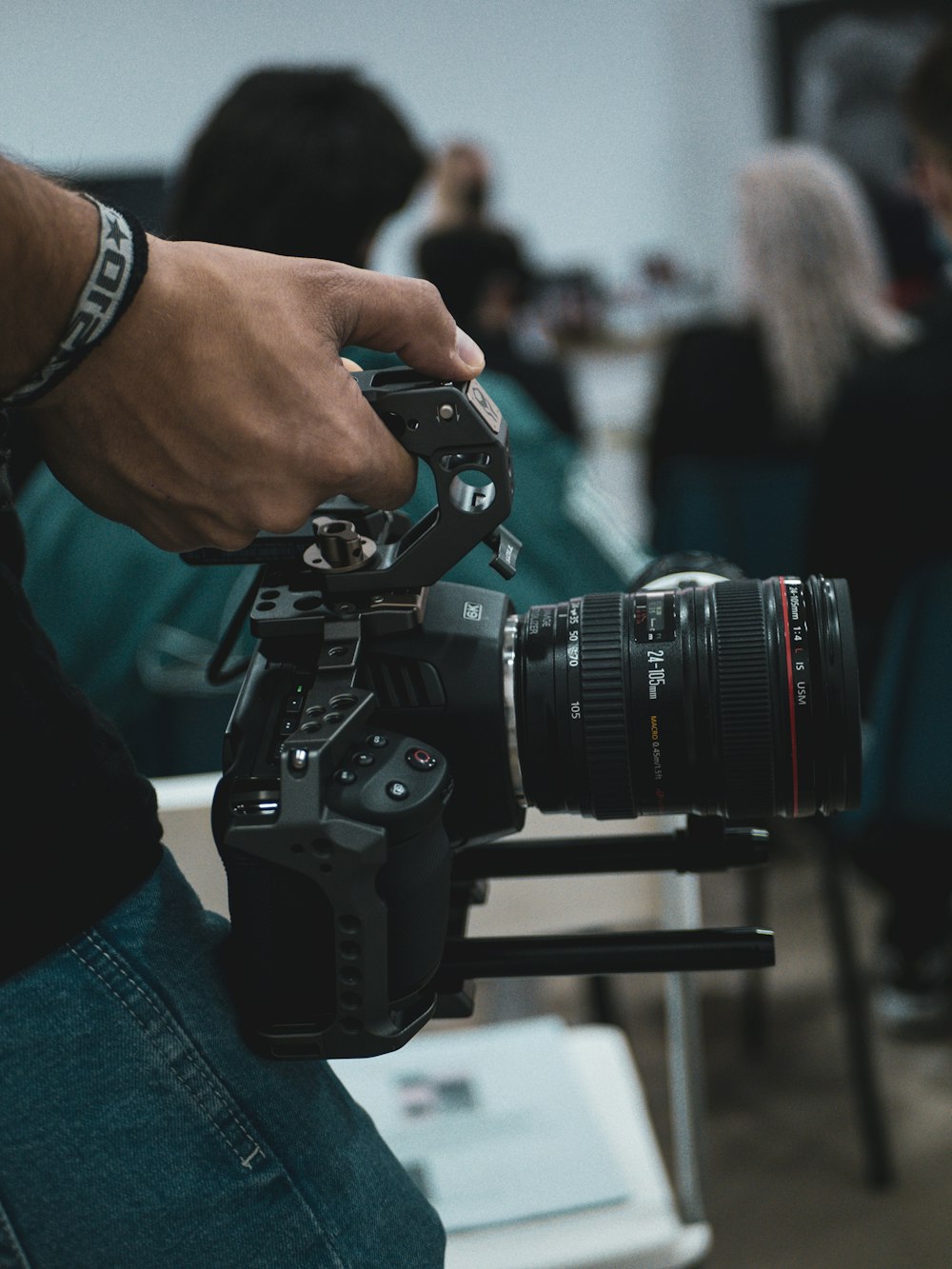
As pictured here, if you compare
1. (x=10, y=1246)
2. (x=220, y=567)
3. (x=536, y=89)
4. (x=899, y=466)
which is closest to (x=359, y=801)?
(x=10, y=1246)

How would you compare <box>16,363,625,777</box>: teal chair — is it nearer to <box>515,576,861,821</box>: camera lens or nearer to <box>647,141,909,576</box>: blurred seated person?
<box>515,576,861,821</box>: camera lens

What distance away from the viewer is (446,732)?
0.66 metres

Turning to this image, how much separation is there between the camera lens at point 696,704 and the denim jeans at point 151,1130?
0.19 meters

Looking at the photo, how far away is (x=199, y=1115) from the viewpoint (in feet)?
1.94

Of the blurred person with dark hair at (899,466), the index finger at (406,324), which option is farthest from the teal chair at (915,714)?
the index finger at (406,324)

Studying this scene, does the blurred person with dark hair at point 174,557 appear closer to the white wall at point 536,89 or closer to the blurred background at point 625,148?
the blurred background at point 625,148

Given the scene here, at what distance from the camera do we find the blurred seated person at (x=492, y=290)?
2.20m

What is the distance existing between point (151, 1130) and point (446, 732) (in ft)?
0.72

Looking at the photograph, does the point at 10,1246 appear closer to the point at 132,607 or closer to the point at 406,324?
the point at 406,324

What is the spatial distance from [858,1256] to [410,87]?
3.19 m

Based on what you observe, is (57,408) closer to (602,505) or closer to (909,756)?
(602,505)

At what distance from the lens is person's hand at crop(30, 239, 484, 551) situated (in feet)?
1.82

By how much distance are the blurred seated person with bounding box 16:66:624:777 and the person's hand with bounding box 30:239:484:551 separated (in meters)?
0.71

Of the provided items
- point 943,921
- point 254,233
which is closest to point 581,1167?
point 254,233
